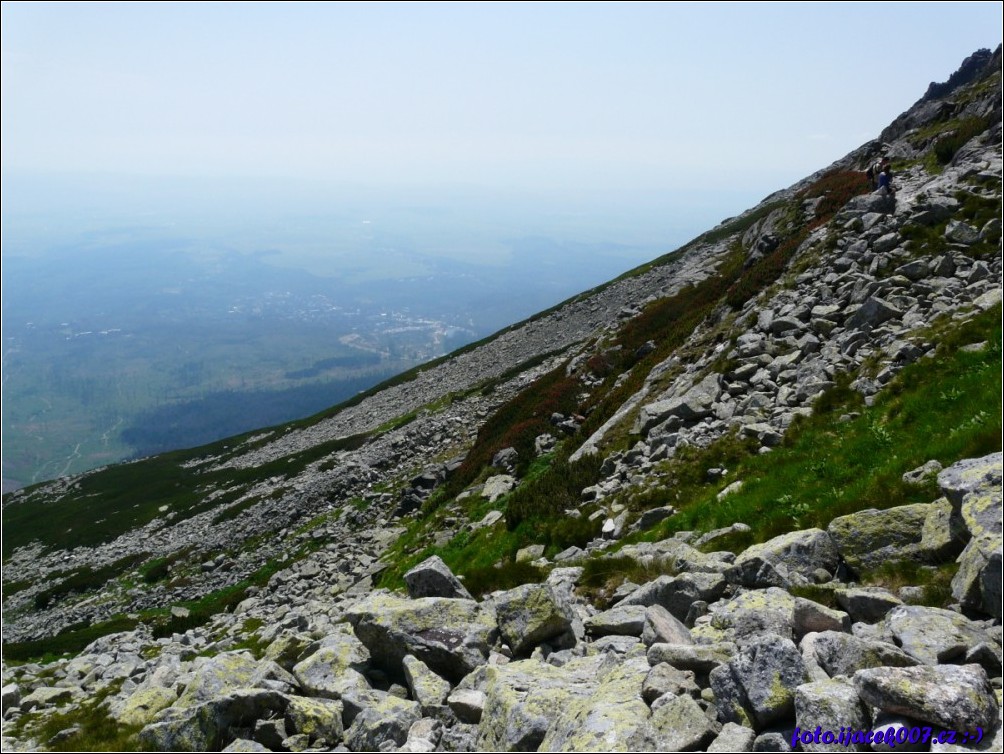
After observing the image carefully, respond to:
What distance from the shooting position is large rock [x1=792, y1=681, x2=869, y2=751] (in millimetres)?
4898

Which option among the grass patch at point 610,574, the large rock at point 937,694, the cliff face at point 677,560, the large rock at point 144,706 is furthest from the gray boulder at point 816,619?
the large rock at point 144,706

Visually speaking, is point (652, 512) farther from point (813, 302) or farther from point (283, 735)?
point (813, 302)

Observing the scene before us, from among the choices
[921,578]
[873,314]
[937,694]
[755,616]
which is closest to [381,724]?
[755,616]

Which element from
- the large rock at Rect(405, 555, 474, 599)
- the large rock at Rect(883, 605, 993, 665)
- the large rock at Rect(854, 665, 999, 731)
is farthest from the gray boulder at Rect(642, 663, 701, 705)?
the large rock at Rect(405, 555, 474, 599)

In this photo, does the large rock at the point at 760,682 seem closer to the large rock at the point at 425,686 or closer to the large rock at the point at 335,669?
the large rock at the point at 425,686

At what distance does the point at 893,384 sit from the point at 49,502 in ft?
380

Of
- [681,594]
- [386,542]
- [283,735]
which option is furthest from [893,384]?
[386,542]

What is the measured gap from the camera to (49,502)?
92250 millimetres

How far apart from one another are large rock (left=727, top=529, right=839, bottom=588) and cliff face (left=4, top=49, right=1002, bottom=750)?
1.5 inches

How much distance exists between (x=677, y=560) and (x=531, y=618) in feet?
10.9

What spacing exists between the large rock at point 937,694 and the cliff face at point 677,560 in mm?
21

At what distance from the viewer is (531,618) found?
9.39m

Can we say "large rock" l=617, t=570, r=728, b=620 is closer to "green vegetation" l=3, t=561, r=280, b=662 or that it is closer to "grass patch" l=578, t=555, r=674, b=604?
"grass patch" l=578, t=555, r=674, b=604

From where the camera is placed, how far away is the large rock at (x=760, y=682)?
5.39m
